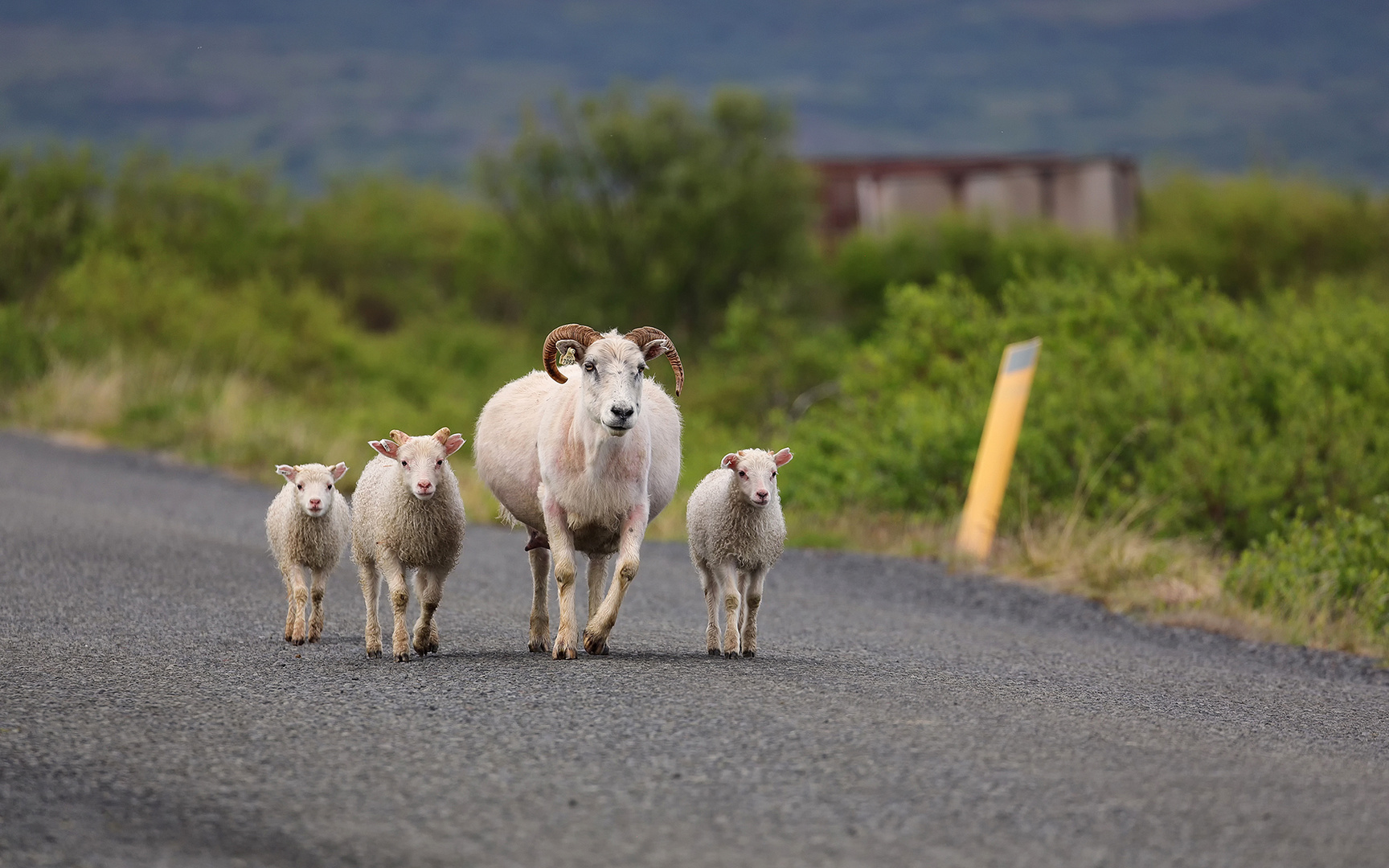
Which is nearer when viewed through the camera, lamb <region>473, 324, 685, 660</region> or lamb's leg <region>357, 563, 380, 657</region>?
lamb <region>473, 324, 685, 660</region>

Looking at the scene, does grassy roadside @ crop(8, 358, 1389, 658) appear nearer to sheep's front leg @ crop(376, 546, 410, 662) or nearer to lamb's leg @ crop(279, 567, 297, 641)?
sheep's front leg @ crop(376, 546, 410, 662)

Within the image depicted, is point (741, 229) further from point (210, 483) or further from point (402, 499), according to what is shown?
point (402, 499)

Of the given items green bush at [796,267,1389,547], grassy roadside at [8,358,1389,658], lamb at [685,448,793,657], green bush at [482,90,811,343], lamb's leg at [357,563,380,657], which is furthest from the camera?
green bush at [482,90,811,343]

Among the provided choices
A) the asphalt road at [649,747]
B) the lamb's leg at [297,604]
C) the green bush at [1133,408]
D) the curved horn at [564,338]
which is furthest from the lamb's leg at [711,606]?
the green bush at [1133,408]

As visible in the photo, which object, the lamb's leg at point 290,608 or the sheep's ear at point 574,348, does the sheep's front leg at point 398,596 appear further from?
the sheep's ear at point 574,348

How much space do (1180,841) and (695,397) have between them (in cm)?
2607

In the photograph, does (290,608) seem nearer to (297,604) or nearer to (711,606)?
(297,604)

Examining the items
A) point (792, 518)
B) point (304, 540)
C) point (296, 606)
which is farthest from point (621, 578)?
point (792, 518)

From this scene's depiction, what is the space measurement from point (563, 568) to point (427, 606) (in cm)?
89

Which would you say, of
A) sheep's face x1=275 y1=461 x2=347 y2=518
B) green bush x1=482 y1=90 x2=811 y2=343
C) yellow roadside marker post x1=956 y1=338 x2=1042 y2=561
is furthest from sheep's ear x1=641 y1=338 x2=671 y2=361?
green bush x1=482 y1=90 x2=811 y2=343

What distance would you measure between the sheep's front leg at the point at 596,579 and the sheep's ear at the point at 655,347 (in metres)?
1.30

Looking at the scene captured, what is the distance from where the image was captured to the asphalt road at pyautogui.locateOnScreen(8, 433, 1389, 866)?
5.28 metres

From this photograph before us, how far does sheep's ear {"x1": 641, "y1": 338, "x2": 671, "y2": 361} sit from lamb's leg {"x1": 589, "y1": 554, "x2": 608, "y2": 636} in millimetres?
1298

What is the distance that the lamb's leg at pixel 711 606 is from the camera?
897 centimetres
